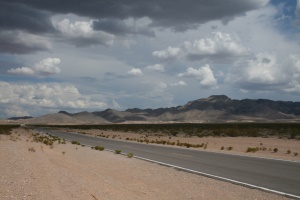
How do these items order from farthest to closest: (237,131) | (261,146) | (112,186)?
(237,131) < (261,146) < (112,186)

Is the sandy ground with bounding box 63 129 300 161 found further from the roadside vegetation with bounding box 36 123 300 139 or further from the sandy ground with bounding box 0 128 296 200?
the sandy ground with bounding box 0 128 296 200

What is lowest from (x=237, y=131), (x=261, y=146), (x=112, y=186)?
(x=112, y=186)

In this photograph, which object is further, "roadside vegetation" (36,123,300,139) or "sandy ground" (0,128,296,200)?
"roadside vegetation" (36,123,300,139)

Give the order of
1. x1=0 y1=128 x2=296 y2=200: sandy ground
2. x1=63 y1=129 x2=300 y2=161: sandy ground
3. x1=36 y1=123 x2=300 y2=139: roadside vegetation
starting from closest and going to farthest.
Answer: x1=0 y1=128 x2=296 y2=200: sandy ground → x1=63 y1=129 x2=300 y2=161: sandy ground → x1=36 y1=123 x2=300 y2=139: roadside vegetation

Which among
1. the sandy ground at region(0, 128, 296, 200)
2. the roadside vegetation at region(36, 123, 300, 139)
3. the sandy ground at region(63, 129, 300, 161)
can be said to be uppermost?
the roadside vegetation at region(36, 123, 300, 139)

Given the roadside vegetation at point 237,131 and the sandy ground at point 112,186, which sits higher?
the roadside vegetation at point 237,131

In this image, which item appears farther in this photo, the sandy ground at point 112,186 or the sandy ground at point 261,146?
the sandy ground at point 261,146

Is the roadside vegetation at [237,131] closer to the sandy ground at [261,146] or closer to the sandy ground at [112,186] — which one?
the sandy ground at [261,146]

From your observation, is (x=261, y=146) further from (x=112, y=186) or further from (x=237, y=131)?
(x=112, y=186)

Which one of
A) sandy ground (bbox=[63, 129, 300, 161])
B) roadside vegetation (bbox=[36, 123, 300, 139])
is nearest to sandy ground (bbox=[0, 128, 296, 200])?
sandy ground (bbox=[63, 129, 300, 161])

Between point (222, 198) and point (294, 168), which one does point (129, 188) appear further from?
point (294, 168)

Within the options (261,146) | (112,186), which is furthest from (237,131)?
(112,186)

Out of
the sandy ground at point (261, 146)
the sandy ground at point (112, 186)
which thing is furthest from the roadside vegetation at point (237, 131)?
the sandy ground at point (112, 186)

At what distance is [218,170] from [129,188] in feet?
19.4
